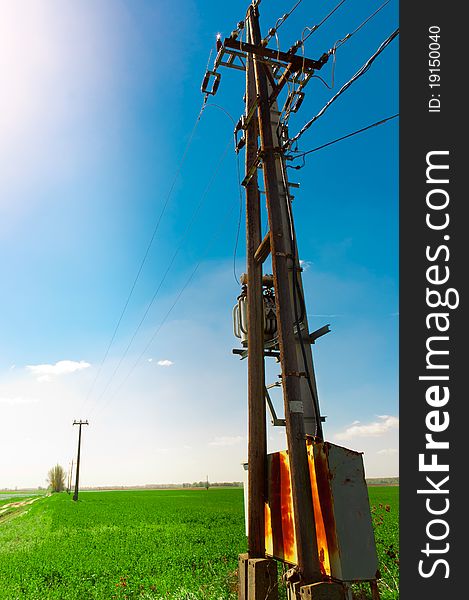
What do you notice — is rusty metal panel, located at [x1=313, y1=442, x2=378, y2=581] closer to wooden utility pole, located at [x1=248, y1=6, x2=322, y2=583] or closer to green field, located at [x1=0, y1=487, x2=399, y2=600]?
wooden utility pole, located at [x1=248, y1=6, x2=322, y2=583]

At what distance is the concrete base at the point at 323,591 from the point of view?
3412 mm

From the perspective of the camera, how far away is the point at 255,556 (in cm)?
454

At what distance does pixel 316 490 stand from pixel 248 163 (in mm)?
3937

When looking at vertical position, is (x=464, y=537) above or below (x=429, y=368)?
below

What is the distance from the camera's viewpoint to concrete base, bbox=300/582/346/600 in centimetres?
341

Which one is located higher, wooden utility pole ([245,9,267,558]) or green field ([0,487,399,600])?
wooden utility pole ([245,9,267,558])

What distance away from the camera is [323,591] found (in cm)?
343

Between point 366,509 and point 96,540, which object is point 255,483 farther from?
point 96,540

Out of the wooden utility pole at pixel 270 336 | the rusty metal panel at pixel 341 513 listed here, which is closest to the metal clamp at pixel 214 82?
the wooden utility pole at pixel 270 336

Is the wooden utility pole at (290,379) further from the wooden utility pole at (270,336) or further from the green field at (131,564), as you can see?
the green field at (131,564)

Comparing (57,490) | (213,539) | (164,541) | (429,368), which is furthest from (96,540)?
(57,490)

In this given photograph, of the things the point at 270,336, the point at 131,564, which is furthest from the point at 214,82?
the point at 131,564

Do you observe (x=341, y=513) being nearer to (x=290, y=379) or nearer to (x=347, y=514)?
(x=347, y=514)

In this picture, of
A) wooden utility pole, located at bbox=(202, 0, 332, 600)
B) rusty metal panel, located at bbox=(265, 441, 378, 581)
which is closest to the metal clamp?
wooden utility pole, located at bbox=(202, 0, 332, 600)
